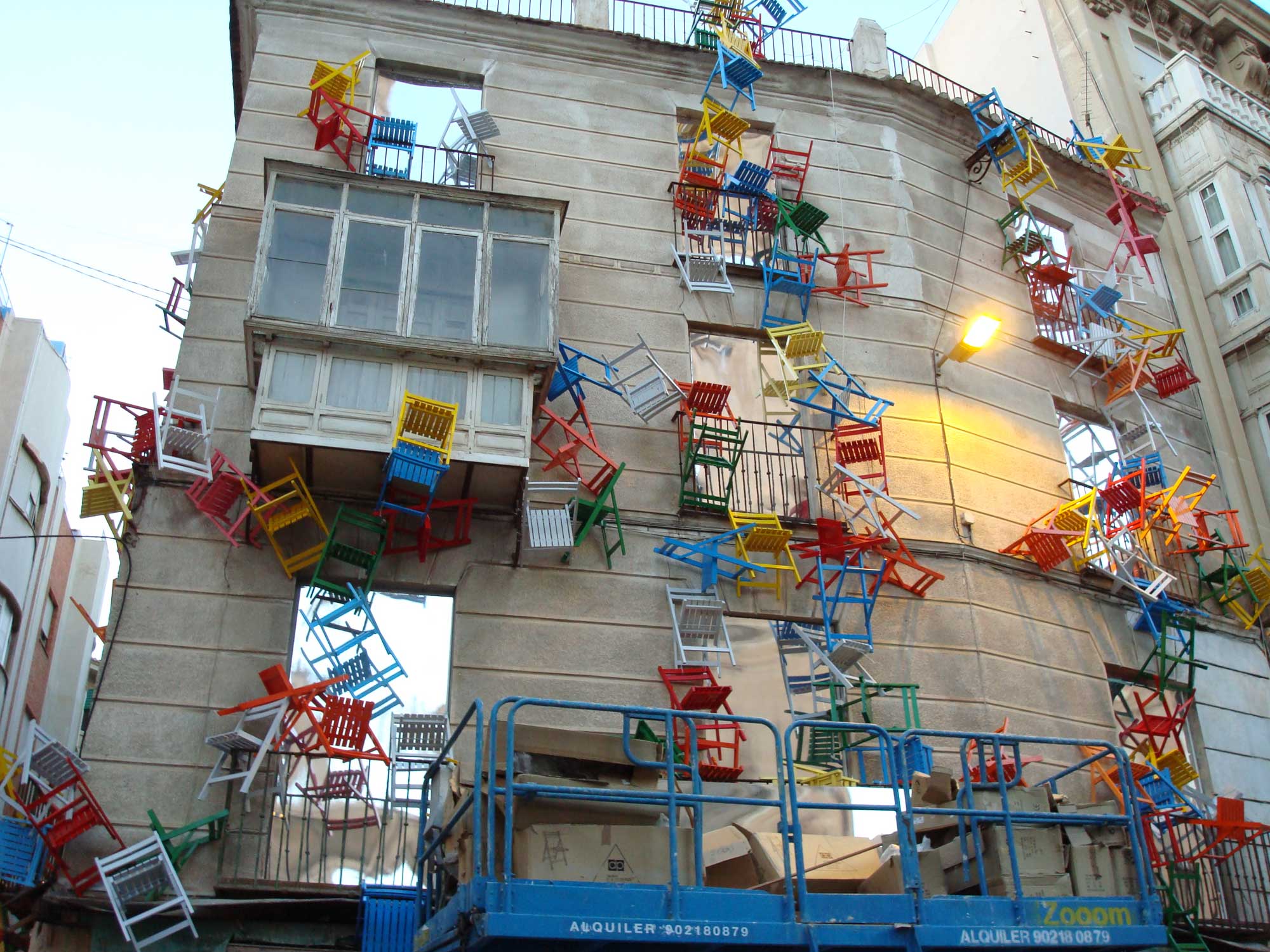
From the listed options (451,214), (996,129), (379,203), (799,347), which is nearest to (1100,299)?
(996,129)

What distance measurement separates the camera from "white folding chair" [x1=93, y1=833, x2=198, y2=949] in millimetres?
10430

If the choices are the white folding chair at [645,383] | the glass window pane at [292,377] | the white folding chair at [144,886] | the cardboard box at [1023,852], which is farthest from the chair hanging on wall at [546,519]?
the cardboard box at [1023,852]

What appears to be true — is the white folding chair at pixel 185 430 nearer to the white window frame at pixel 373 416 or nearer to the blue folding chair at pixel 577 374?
the white window frame at pixel 373 416

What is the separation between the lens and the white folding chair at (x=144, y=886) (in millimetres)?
10430

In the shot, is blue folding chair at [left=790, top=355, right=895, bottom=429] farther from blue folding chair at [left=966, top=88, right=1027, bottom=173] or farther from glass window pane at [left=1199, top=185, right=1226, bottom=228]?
glass window pane at [left=1199, top=185, right=1226, bottom=228]

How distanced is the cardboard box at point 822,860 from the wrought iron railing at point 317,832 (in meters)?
4.24

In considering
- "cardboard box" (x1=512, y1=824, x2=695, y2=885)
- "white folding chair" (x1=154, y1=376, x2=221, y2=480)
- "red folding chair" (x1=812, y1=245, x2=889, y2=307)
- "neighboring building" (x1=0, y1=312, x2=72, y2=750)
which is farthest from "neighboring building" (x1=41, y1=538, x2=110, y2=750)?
"cardboard box" (x1=512, y1=824, x2=695, y2=885)

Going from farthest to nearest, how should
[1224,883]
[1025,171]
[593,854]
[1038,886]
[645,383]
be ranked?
[1025,171]
[645,383]
[1224,883]
[1038,886]
[593,854]

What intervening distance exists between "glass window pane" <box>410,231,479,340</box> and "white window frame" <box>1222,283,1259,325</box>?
46.3 feet

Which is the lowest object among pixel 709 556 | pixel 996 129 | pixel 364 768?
pixel 364 768

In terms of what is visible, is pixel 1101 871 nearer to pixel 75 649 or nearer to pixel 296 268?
pixel 296 268

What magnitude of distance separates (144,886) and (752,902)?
5.99 metres

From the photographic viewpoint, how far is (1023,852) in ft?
29.0

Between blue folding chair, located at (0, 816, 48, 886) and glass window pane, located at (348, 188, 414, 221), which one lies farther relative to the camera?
glass window pane, located at (348, 188, 414, 221)
